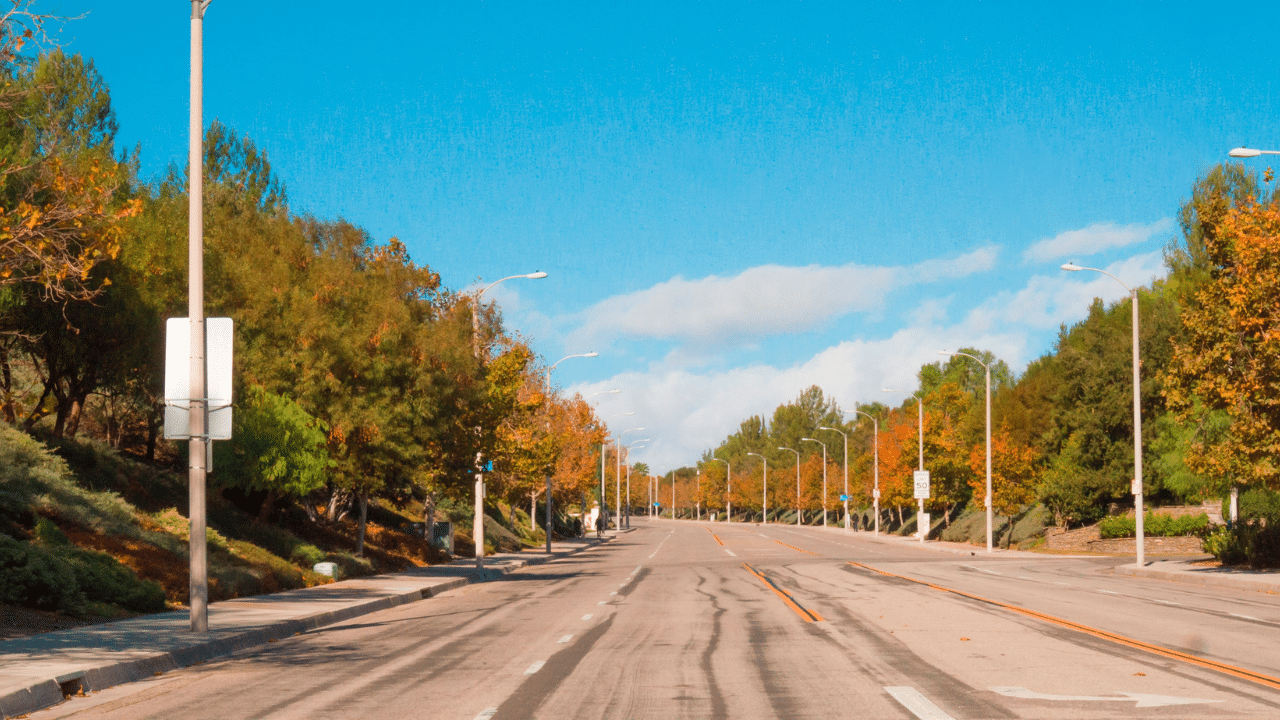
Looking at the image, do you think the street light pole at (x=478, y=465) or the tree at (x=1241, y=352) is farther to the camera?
the street light pole at (x=478, y=465)

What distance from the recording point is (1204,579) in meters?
30.2

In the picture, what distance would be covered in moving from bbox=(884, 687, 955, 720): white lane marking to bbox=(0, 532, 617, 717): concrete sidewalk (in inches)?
292

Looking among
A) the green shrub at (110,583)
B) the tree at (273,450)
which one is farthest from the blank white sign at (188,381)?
the tree at (273,450)

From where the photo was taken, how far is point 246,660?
14.1 m

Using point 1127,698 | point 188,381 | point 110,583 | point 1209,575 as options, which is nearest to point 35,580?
point 110,583

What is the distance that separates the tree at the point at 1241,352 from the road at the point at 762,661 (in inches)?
216

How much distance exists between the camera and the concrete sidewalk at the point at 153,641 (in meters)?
11.1

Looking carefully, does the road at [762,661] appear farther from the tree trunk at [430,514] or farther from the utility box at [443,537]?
Answer: the utility box at [443,537]

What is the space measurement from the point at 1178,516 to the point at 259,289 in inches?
1612

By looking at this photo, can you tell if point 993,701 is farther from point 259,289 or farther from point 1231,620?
point 259,289

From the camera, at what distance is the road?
10055 millimetres

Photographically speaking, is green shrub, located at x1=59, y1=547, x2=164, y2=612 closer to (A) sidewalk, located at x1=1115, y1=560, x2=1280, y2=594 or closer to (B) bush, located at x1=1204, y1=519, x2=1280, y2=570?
(A) sidewalk, located at x1=1115, y1=560, x2=1280, y2=594

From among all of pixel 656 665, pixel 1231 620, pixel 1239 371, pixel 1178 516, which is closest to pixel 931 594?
pixel 1231 620

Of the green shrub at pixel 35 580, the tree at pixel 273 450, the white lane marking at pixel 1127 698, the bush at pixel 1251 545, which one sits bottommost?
the bush at pixel 1251 545
